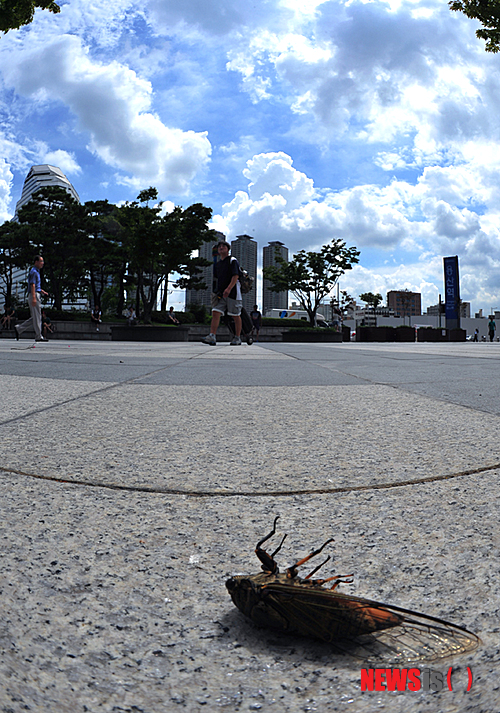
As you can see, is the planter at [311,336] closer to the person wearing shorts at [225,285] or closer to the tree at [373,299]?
the person wearing shorts at [225,285]

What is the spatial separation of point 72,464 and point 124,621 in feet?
2.87

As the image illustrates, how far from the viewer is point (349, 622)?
0.72 metres

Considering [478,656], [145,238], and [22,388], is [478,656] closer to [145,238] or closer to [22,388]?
[22,388]

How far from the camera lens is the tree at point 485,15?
38.3 ft

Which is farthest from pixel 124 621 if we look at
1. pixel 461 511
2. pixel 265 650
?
pixel 461 511

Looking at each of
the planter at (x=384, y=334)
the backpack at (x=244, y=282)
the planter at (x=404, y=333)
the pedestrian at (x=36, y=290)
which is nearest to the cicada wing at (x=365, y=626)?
the backpack at (x=244, y=282)

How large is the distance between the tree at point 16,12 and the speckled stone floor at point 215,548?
13746 mm

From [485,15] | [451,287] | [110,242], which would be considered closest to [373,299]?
[451,287]

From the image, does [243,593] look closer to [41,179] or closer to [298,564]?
[298,564]

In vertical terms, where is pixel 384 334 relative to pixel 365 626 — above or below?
above

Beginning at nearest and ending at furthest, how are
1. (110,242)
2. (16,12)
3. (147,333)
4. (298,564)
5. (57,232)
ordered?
1. (298,564)
2. (16,12)
3. (147,333)
4. (57,232)
5. (110,242)

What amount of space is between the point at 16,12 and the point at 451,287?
Answer: 4717 centimetres

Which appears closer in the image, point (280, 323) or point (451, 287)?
point (280, 323)

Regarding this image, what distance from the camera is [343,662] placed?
2.20 feet
